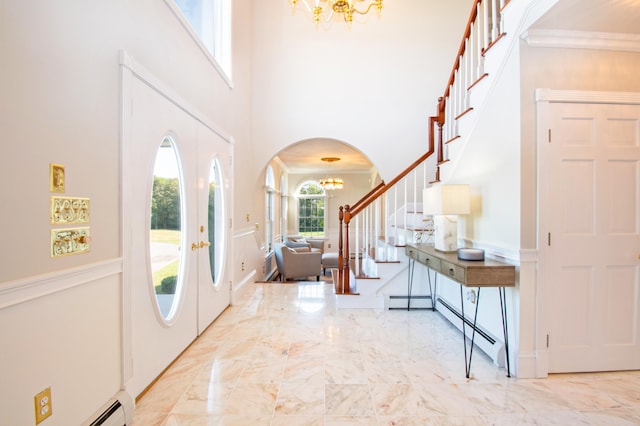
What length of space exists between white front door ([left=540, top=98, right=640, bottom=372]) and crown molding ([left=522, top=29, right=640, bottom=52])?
44cm

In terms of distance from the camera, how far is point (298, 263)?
6.33 meters

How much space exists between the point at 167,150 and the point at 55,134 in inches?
43.1

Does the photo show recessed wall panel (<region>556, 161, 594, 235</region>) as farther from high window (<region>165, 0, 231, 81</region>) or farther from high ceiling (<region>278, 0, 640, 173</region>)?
high window (<region>165, 0, 231, 81</region>)

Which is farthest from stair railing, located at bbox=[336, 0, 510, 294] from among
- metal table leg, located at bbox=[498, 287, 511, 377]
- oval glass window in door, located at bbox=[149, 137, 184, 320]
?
oval glass window in door, located at bbox=[149, 137, 184, 320]

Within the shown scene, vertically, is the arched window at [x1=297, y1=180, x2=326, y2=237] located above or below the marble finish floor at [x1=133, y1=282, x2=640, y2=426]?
above

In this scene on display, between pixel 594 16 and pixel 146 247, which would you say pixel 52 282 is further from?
pixel 594 16

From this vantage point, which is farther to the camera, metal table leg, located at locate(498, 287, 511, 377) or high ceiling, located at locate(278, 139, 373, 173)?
high ceiling, located at locate(278, 139, 373, 173)

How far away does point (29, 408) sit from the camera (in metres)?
1.31

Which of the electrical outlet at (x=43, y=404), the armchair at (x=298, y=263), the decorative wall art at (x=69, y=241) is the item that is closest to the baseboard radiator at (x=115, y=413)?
the electrical outlet at (x=43, y=404)

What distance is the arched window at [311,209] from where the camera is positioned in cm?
1109

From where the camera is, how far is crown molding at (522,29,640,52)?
2.29 metres

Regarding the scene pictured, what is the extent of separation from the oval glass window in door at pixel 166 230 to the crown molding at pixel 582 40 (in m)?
2.86

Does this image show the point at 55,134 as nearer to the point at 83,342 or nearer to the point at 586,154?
the point at 83,342

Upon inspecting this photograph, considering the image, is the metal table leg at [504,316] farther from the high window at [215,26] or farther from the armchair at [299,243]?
the armchair at [299,243]
